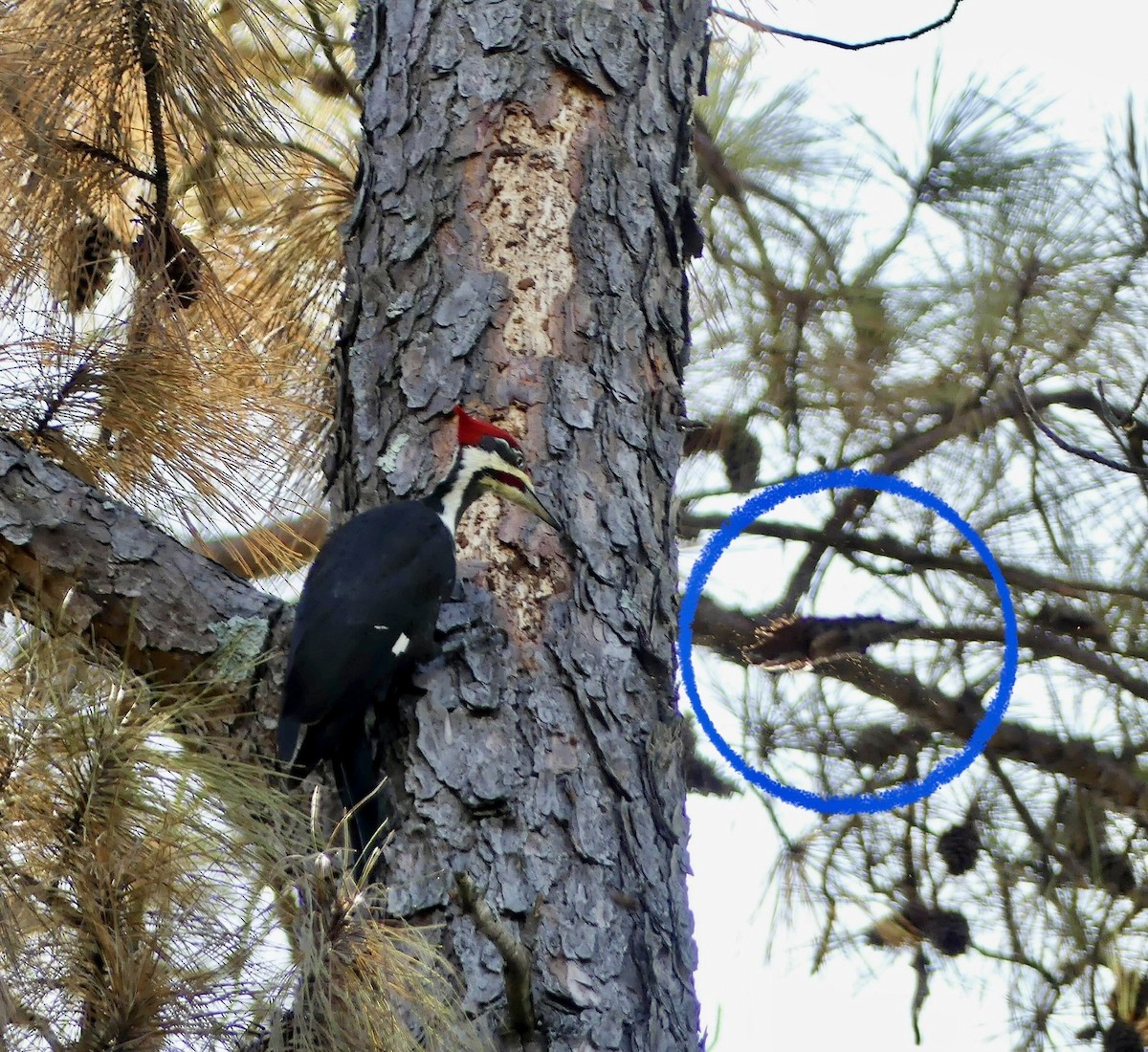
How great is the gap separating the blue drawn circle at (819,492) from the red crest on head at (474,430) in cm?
80

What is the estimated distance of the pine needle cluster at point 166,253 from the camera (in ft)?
5.33

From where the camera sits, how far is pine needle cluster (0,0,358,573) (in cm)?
162

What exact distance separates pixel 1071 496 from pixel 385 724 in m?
1.25

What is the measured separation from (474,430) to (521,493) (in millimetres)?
77

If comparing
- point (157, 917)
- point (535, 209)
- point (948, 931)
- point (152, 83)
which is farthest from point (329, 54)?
point (948, 931)

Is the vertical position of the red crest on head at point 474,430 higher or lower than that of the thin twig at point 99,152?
lower

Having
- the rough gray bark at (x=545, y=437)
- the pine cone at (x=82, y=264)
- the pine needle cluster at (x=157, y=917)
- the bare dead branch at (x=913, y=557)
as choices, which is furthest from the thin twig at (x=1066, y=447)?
the pine cone at (x=82, y=264)

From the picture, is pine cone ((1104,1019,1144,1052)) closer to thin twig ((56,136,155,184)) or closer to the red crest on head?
the red crest on head

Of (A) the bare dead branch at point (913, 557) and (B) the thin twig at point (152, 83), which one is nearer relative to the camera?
(B) the thin twig at point (152, 83)

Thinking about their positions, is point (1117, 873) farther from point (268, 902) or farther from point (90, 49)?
point (90, 49)

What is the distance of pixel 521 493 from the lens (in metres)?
1.36

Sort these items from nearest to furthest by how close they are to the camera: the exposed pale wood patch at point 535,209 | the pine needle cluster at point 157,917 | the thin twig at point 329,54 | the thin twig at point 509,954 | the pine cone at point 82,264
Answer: the thin twig at point 509,954, the pine needle cluster at point 157,917, the exposed pale wood patch at point 535,209, the pine cone at point 82,264, the thin twig at point 329,54

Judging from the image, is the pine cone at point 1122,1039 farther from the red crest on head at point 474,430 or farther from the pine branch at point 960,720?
the red crest on head at point 474,430

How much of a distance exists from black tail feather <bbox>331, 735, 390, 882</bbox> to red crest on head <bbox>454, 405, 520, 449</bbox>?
30 centimetres
